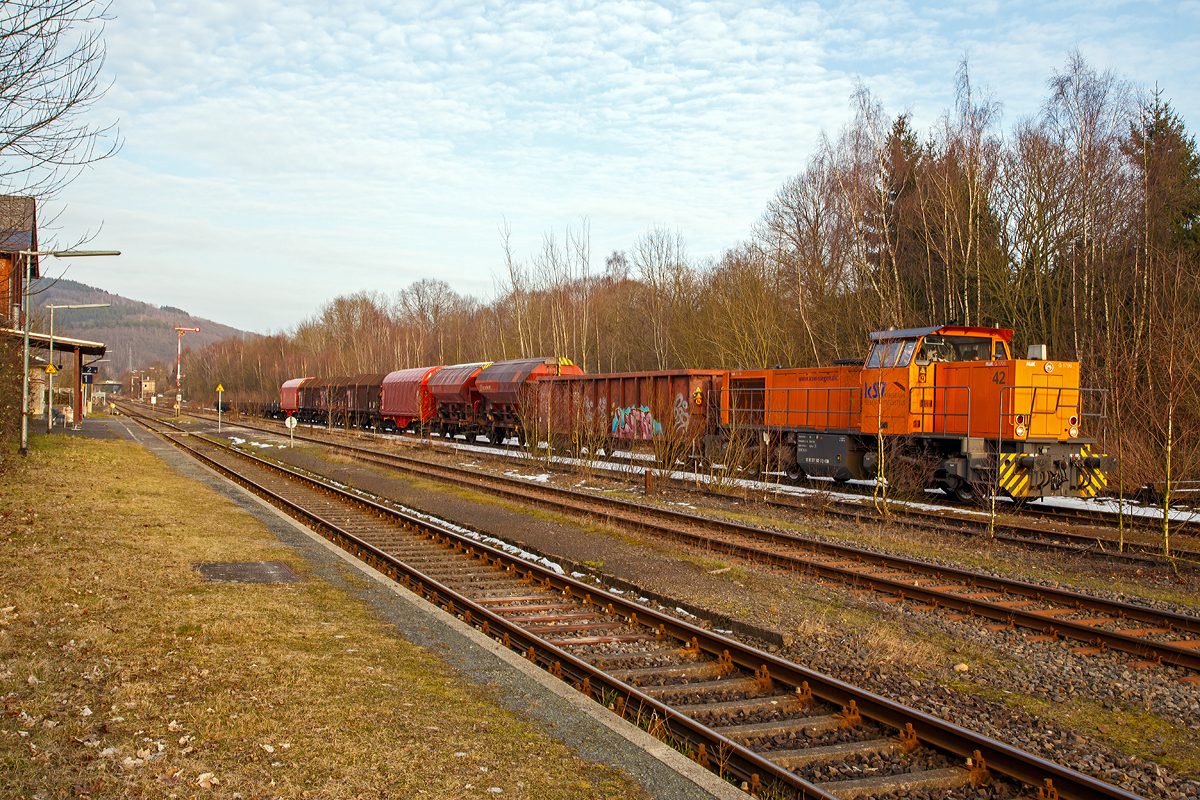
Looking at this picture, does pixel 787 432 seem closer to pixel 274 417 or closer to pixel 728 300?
pixel 728 300

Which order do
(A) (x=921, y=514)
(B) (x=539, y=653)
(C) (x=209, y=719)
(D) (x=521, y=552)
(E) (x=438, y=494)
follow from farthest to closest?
(E) (x=438, y=494)
(A) (x=921, y=514)
(D) (x=521, y=552)
(B) (x=539, y=653)
(C) (x=209, y=719)

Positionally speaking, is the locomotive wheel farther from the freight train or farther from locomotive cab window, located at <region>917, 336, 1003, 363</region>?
locomotive cab window, located at <region>917, 336, 1003, 363</region>

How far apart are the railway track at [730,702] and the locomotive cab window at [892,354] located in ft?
33.0

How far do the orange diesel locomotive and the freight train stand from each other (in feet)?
0.08

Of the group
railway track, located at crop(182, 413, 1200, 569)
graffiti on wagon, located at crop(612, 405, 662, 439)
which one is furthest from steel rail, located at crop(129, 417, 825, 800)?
graffiti on wagon, located at crop(612, 405, 662, 439)

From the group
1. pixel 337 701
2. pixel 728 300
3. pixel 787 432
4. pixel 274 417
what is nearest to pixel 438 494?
pixel 787 432

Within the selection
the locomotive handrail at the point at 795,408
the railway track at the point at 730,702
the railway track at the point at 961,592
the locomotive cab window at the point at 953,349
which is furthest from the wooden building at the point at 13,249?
the locomotive cab window at the point at 953,349

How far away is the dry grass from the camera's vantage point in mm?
4414

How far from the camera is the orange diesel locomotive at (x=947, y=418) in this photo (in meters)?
15.1

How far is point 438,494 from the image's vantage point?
1912 centimetres

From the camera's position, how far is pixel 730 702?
20.0 ft

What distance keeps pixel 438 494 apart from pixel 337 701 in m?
13.6

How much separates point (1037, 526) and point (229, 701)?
1333 centimetres

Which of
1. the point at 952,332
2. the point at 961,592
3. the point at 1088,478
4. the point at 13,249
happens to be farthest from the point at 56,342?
the point at 1088,478
